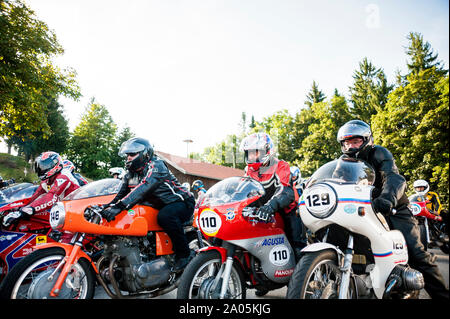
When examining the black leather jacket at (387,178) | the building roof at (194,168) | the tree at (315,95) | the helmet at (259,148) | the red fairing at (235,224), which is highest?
the tree at (315,95)

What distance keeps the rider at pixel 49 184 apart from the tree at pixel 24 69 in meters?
8.35

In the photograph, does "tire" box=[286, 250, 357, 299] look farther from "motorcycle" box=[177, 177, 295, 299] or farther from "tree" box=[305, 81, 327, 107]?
"tree" box=[305, 81, 327, 107]

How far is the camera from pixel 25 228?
15.1ft

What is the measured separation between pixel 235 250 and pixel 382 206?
1428mm

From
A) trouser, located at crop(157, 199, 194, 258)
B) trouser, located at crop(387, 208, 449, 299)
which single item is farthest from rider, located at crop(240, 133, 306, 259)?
trouser, located at crop(157, 199, 194, 258)

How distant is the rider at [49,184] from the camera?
4120mm

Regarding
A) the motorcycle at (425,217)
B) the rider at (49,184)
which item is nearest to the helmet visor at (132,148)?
the rider at (49,184)

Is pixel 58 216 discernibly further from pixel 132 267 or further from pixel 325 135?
pixel 325 135

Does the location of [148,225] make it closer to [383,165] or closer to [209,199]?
[209,199]

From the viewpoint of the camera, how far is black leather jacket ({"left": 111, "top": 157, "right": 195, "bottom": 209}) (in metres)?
3.61

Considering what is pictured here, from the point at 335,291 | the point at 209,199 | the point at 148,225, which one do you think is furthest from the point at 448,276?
the point at 148,225

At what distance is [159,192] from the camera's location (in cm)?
402

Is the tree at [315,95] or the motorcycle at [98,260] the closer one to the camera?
the motorcycle at [98,260]

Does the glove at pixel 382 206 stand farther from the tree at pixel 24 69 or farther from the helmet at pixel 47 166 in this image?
the tree at pixel 24 69
